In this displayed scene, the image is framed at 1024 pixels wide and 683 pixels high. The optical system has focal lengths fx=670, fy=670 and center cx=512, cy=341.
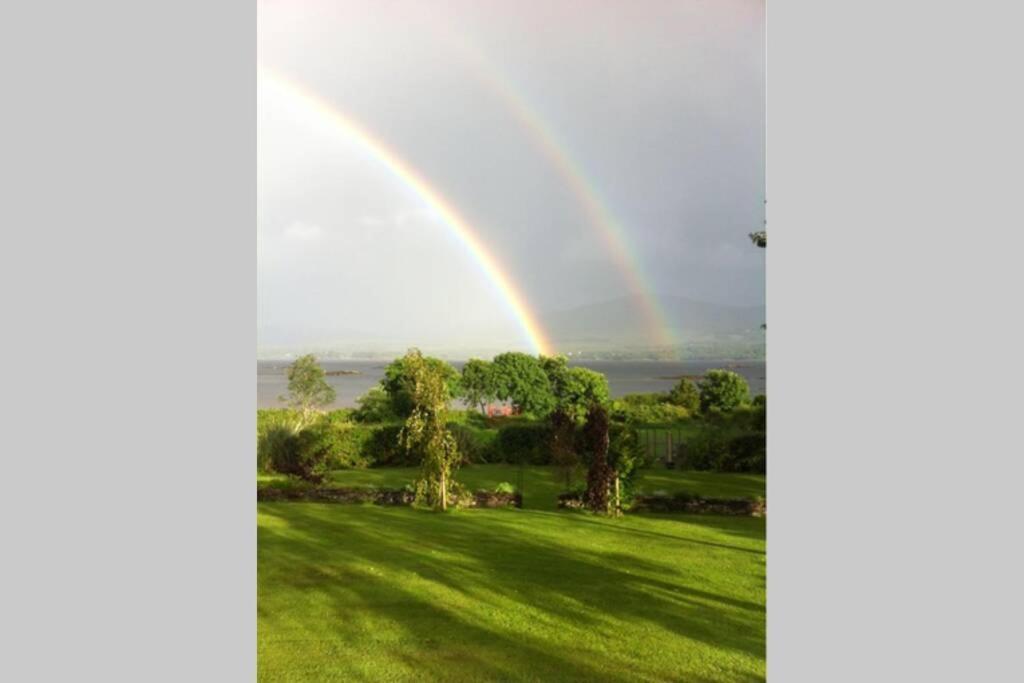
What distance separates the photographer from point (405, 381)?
674 centimetres

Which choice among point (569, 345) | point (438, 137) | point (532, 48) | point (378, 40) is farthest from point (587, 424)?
point (378, 40)

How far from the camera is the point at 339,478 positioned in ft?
23.2

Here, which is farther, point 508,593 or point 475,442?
point 475,442

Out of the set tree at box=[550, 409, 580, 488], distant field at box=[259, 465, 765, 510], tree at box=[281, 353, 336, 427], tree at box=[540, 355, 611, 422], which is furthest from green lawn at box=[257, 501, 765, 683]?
tree at box=[281, 353, 336, 427]

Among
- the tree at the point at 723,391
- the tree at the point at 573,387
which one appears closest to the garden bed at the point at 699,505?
the tree at the point at 723,391

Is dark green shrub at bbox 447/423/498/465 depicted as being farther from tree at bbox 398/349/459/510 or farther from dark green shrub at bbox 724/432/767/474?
dark green shrub at bbox 724/432/767/474

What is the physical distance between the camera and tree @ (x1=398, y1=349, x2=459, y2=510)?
6.52 metres

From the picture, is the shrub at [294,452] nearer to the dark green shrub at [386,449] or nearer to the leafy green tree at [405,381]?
the dark green shrub at [386,449]

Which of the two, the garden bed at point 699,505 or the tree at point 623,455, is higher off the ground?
the tree at point 623,455

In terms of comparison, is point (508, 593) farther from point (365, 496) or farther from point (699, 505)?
point (365, 496)

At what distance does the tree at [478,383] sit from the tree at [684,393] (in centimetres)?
176

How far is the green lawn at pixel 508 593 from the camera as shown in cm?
432

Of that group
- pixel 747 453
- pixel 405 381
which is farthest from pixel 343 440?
pixel 747 453

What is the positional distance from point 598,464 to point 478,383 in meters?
1.45
